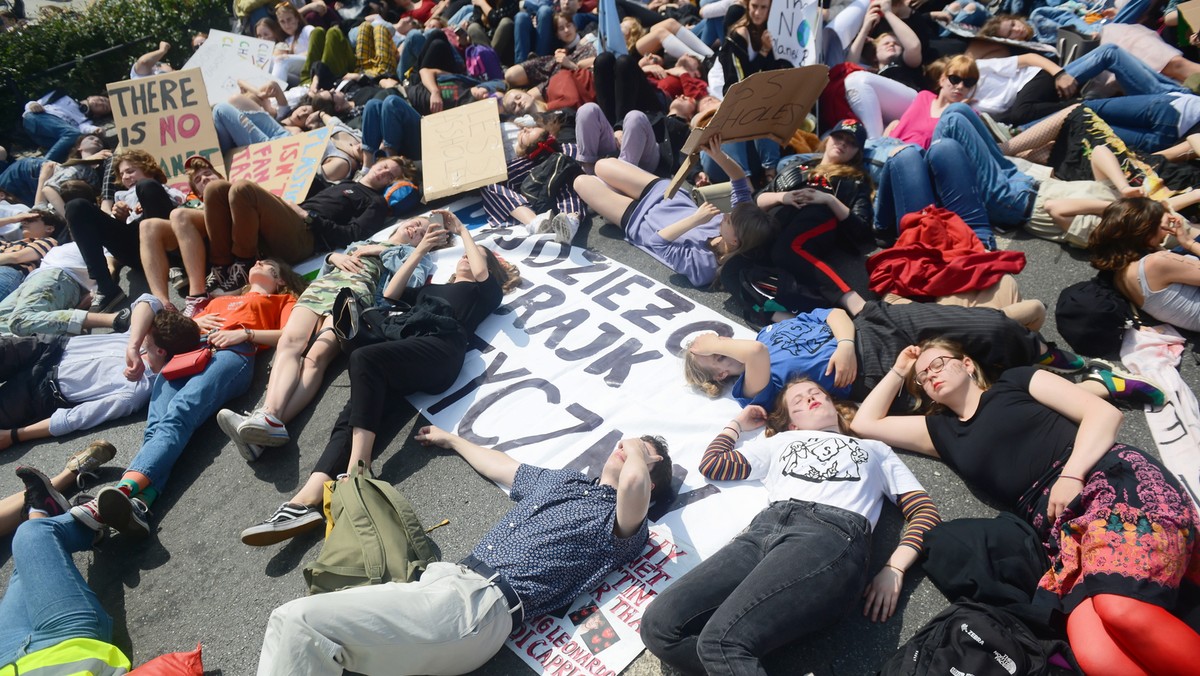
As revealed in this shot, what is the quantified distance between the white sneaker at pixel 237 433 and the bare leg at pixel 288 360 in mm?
238

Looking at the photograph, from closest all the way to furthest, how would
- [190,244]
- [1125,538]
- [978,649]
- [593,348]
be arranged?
[978,649], [1125,538], [593,348], [190,244]

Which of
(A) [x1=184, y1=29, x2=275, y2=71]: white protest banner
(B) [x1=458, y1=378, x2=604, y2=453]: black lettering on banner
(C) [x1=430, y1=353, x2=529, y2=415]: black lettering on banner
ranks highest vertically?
(A) [x1=184, y1=29, x2=275, y2=71]: white protest banner

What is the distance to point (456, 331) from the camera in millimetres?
4395

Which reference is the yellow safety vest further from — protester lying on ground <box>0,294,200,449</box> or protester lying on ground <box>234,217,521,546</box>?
protester lying on ground <box>0,294,200,449</box>

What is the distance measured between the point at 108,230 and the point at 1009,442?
687 centimetres

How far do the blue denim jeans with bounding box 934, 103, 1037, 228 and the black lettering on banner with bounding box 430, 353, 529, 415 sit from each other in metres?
3.42

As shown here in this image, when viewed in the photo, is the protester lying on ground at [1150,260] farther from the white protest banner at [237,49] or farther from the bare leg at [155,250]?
the white protest banner at [237,49]

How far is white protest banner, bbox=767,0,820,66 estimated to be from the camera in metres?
5.50

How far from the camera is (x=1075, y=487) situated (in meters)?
2.65

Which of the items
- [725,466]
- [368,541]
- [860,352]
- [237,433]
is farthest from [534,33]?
[368,541]

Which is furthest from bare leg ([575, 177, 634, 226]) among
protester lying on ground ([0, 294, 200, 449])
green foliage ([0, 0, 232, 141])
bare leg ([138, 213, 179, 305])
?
green foliage ([0, 0, 232, 141])

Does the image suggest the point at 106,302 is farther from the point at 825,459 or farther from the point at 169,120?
the point at 825,459

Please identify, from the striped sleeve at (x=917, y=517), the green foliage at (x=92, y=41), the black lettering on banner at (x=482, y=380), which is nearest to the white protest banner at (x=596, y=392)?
the black lettering on banner at (x=482, y=380)

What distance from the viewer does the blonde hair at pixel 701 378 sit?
3959 mm
